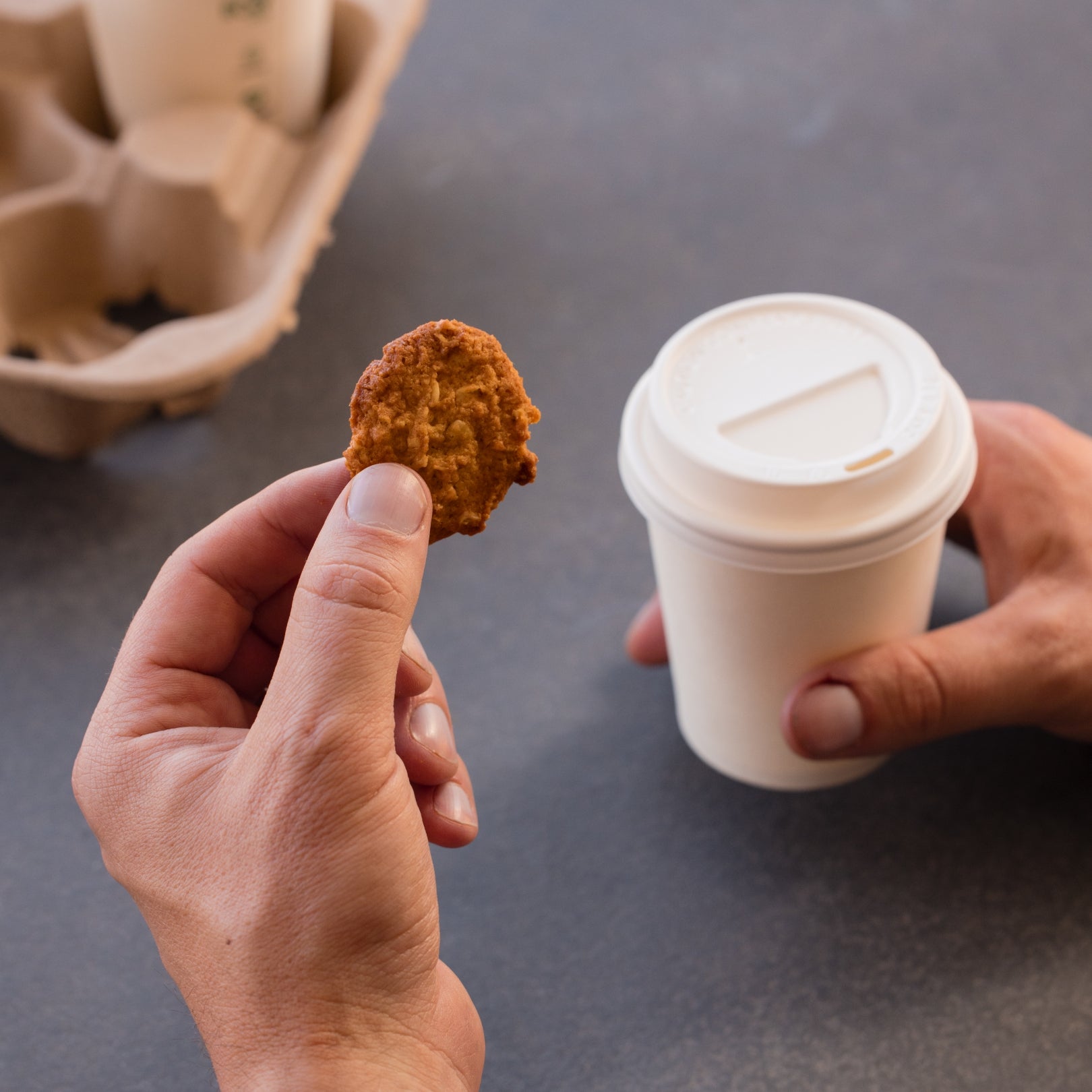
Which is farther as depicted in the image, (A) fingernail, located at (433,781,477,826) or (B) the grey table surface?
(B) the grey table surface

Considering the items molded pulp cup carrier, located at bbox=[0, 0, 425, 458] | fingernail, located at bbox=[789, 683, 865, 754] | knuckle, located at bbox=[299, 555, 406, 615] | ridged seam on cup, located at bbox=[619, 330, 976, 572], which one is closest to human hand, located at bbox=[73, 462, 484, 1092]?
knuckle, located at bbox=[299, 555, 406, 615]

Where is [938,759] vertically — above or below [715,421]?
below

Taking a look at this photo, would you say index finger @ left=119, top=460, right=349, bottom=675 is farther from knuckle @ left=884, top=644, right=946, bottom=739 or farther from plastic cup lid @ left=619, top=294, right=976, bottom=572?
knuckle @ left=884, top=644, right=946, bottom=739

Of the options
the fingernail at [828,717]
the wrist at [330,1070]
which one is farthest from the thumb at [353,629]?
the fingernail at [828,717]

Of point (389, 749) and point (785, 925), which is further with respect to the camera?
point (785, 925)

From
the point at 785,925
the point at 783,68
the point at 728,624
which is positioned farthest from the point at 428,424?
the point at 783,68

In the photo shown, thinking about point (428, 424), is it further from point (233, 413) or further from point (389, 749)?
point (233, 413)

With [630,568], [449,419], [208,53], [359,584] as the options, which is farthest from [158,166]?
[359,584]
